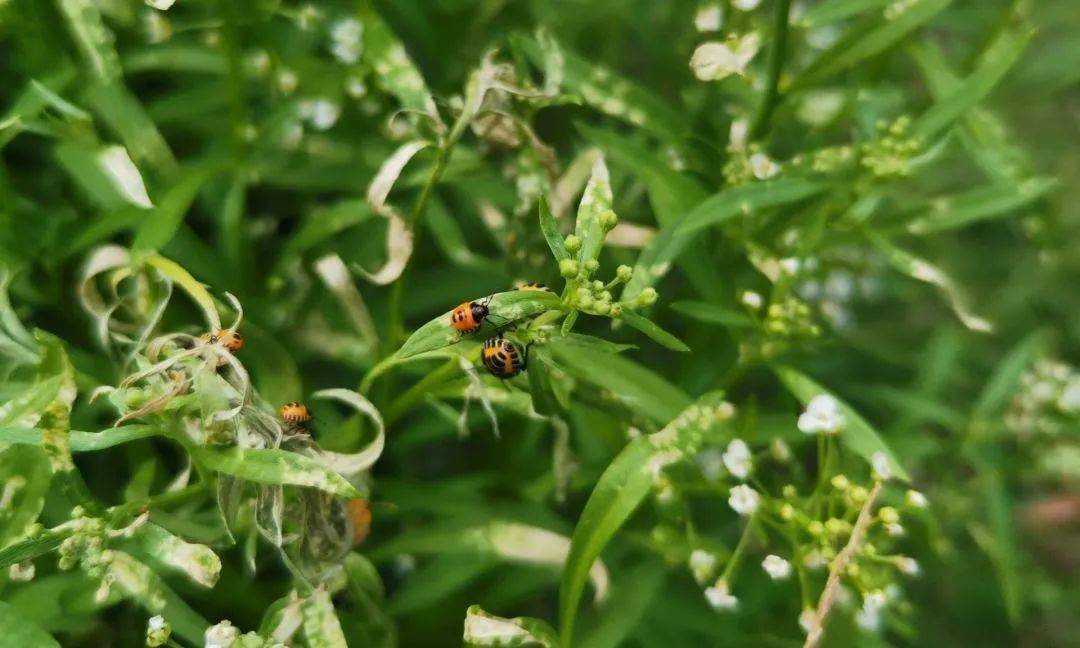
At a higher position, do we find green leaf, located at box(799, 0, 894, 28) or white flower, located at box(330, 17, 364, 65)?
green leaf, located at box(799, 0, 894, 28)

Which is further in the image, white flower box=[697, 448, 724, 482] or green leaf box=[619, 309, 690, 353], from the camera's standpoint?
white flower box=[697, 448, 724, 482]

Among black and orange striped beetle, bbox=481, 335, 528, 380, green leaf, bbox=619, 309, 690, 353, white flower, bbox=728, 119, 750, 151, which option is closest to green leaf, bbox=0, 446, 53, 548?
black and orange striped beetle, bbox=481, 335, 528, 380

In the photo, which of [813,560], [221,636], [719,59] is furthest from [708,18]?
[221,636]

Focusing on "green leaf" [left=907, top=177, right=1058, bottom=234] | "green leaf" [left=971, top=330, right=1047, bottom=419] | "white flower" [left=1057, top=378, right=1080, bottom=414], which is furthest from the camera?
"green leaf" [left=971, top=330, right=1047, bottom=419]

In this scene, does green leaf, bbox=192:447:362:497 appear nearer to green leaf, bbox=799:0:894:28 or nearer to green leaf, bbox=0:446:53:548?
green leaf, bbox=0:446:53:548

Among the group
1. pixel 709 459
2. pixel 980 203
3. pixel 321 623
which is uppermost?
pixel 980 203

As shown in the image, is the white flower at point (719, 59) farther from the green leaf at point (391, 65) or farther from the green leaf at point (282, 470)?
the green leaf at point (282, 470)

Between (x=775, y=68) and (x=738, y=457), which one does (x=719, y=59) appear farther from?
(x=738, y=457)
